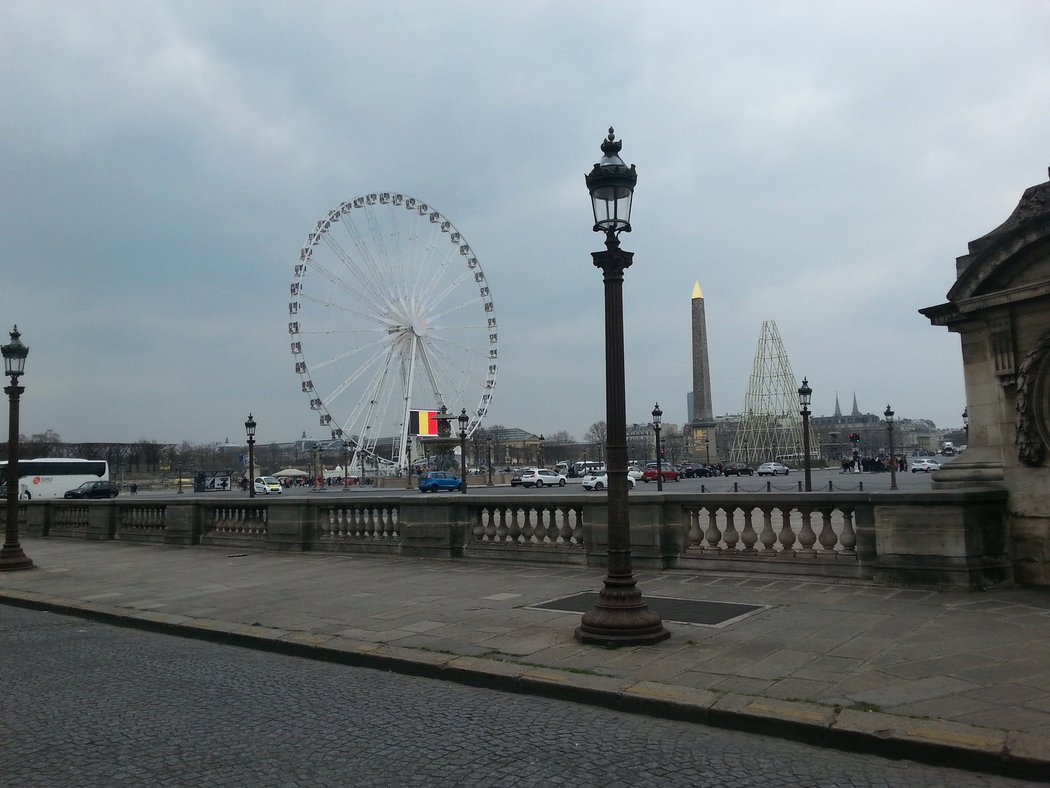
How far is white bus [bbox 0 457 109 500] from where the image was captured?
2453 inches

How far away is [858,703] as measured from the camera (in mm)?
5520

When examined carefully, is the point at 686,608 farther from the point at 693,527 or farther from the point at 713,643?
the point at 693,527

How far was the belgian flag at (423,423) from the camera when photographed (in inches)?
3250

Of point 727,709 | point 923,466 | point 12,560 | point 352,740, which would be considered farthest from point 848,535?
point 923,466

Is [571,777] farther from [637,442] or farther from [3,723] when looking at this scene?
[637,442]

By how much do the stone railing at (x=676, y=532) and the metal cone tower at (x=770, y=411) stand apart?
10851 centimetres

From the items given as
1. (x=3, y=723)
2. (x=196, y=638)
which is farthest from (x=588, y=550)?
(x=3, y=723)

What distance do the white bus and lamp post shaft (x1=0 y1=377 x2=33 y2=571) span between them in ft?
163

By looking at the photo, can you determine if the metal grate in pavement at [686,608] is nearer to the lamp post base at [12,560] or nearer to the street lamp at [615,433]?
the street lamp at [615,433]

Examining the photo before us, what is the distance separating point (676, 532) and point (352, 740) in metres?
7.16

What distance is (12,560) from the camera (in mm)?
16172

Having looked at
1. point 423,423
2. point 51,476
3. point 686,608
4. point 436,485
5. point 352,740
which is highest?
point 423,423

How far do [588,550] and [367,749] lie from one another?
7573 millimetres

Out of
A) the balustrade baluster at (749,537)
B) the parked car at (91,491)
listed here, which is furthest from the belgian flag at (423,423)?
the balustrade baluster at (749,537)
